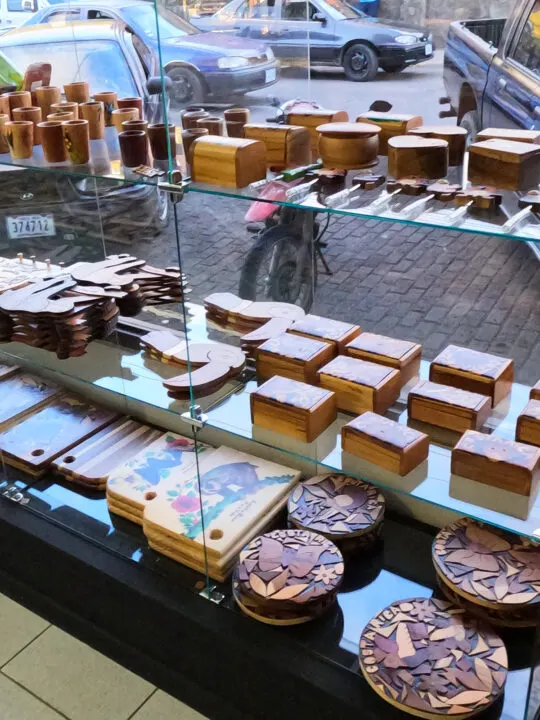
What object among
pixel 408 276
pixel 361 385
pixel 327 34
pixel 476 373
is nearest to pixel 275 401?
pixel 361 385

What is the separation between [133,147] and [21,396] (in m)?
1.01

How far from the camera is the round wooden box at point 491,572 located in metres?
1.22

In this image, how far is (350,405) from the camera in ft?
4.28

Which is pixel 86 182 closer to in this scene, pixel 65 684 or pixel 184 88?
pixel 184 88

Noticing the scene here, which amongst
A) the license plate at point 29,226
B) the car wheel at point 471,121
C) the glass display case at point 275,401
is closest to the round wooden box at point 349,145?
the glass display case at point 275,401

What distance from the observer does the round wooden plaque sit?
1.44 meters

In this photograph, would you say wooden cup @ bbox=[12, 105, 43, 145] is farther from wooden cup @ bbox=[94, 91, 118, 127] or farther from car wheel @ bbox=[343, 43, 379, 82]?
car wheel @ bbox=[343, 43, 379, 82]

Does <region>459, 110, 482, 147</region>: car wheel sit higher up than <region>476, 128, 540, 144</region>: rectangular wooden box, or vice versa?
<region>476, 128, 540, 144</region>: rectangular wooden box

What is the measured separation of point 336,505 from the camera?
1.50 meters

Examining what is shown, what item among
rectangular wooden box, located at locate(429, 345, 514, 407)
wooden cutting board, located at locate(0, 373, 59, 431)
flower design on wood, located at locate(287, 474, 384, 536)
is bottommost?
wooden cutting board, located at locate(0, 373, 59, 431)

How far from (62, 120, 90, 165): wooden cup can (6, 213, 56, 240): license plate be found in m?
1.06

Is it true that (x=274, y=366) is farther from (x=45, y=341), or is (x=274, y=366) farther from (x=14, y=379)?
(x=14, y=379)

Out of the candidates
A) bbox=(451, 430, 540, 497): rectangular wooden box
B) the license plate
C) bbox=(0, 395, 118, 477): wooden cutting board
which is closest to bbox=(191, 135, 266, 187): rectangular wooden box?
bbox=(451, 430, 540, 497): rectangular wooden box

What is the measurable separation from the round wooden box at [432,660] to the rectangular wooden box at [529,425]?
1.17 feet
